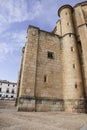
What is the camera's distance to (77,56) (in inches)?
656

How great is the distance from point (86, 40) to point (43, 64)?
7.24 meters

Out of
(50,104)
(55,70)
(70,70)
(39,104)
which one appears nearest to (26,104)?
(39,104)

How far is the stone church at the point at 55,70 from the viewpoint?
13750mm

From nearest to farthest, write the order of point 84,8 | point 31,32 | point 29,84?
1. point 29,84
2. point 31,32
3. point 84,8

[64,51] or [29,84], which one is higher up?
[64,51]

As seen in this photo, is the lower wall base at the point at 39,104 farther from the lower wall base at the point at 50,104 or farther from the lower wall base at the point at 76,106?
the lower wall base at the point at 76,106

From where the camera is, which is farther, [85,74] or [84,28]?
[84,28]

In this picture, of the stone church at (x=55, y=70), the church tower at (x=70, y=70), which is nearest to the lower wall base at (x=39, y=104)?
the stone church at (x=55, y=70)

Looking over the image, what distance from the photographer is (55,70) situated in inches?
642

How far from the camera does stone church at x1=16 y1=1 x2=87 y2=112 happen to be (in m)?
13.8

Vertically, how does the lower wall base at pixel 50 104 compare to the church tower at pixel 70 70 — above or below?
below

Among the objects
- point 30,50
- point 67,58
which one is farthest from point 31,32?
point 67,58

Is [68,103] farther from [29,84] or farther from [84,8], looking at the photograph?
[84,8]

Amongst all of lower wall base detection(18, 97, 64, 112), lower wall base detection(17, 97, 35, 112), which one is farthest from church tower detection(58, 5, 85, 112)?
lower wall base detection(17, 97, 35, 112)
